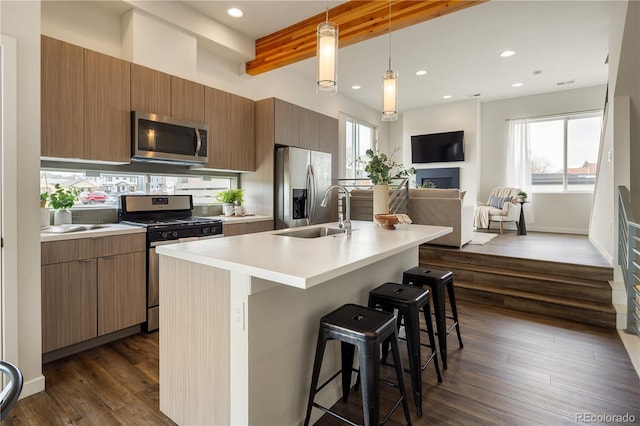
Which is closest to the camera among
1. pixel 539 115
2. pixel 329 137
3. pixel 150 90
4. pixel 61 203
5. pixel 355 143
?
pixel 61 203

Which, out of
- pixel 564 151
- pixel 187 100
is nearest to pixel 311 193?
pixel 187 100

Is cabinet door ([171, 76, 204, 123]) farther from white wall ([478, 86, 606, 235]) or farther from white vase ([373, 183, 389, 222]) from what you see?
white wall ([478, 86, 606, 235])

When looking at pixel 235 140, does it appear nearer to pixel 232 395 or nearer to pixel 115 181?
pixel 115 181

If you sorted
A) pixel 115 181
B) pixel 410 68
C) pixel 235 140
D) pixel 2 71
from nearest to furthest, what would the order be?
pixel 2 71 < pixel 115 181 < pixel 235 140 < pixel 410 68

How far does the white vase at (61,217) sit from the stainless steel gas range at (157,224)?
0.41 metres

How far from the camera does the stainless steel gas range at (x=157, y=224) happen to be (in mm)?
2838

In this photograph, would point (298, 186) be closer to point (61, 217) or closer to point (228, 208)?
point (228, 208)

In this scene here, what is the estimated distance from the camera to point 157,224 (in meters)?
2.93

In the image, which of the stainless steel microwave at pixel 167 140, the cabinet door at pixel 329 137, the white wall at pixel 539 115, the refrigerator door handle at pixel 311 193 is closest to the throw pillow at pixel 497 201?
the white wall at pixel 539 115

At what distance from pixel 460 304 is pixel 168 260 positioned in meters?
3.21

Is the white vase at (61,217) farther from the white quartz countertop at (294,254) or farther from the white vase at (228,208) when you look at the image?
the white quartz countertop at (294,254)

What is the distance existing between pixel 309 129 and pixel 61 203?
9.86 feet

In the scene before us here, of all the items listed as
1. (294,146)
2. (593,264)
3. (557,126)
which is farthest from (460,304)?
(557,126)

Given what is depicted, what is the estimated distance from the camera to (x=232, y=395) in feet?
4.75
